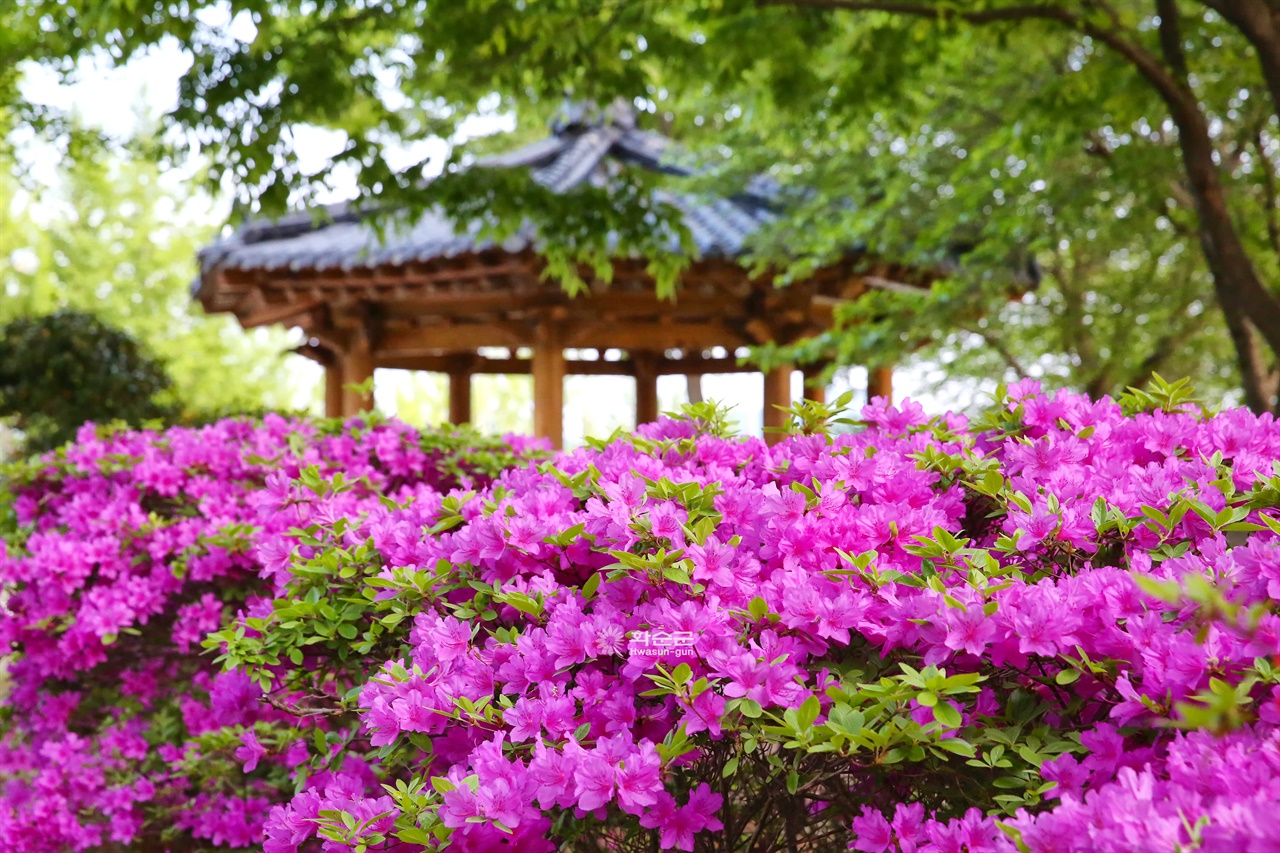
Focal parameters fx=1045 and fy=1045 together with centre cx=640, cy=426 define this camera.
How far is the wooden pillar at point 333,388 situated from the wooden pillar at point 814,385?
14.7 feet

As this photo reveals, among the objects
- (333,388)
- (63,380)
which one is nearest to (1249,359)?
(333,388)

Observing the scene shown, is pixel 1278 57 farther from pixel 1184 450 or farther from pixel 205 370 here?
pixel 205 370

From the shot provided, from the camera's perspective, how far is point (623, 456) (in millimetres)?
2068

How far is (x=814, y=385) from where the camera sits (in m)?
8.36

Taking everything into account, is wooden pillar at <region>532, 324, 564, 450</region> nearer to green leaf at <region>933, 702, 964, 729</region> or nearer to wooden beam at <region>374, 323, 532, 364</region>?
wooden beam at <region>374, 323, 532, 364</region>

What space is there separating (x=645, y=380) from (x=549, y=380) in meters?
3.51

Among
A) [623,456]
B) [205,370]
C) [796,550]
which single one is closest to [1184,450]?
[796,550]

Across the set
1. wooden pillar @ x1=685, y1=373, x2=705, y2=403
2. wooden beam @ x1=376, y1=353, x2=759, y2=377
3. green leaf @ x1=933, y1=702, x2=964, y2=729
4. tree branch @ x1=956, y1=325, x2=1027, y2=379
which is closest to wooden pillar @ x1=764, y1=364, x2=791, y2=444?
wooden beam @ x1=376, y1=353, x2=759, y2=377

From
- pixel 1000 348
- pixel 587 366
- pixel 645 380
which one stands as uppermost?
pixel 1000 348

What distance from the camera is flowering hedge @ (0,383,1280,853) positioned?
1278mm

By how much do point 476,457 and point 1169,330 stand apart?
8750mm

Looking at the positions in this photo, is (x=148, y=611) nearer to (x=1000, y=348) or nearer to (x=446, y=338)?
(x=446, y=338)

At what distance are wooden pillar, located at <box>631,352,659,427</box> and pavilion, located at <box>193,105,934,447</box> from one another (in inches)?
87.8

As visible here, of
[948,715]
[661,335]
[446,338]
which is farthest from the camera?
[446,338]
